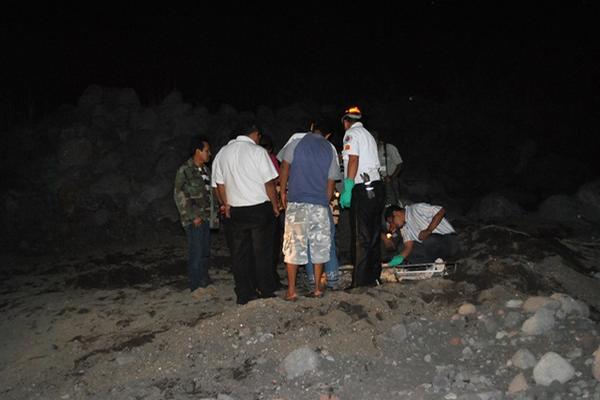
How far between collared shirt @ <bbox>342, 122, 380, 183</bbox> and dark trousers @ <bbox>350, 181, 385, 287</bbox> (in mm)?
129

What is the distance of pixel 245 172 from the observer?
17.3 ft

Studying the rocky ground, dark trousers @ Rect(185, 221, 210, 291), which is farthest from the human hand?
dark trousers @ Rect(185, 221, 210, 291)

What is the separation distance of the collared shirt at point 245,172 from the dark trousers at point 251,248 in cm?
10

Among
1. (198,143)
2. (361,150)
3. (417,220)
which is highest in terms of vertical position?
(198,143)

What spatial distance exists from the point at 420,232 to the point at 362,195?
1.01m

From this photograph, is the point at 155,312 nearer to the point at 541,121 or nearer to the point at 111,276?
the point at 111,276

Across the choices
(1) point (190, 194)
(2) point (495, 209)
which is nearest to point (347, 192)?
(1) point (190, 194)

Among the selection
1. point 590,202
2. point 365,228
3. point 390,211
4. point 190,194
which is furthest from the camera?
point 590,202

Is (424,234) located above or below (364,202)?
below

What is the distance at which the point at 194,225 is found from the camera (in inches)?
237

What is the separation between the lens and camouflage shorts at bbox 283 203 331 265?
526 cm

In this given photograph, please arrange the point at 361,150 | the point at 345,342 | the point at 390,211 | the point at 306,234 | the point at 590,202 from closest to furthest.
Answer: the point at 345,342, the point at 306,234, the point at 361,150, the point at 390,211, the point at 590,202

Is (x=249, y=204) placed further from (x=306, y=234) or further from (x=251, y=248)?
(x=306, y=234)

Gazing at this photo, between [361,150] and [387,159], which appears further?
[387,159]
